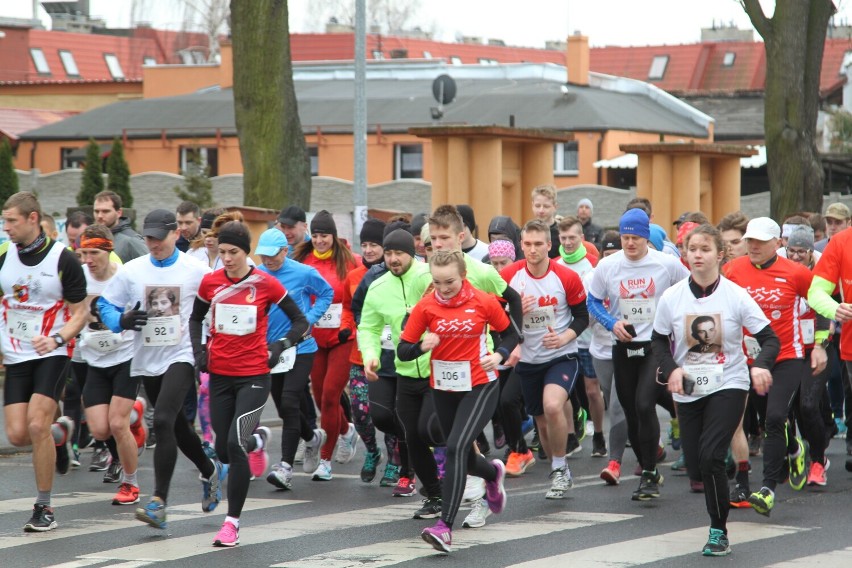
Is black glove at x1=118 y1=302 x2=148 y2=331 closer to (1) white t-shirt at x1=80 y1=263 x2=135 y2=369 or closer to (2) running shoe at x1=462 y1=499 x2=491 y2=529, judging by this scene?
(1) white t-shirt at x1=80 y1=263 x2=135 y2=369

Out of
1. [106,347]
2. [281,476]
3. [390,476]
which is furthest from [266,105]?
[106,347]

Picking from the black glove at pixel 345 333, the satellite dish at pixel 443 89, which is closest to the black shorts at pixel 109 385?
the black glove at pixel 345 333

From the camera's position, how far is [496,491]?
9195 millimetres

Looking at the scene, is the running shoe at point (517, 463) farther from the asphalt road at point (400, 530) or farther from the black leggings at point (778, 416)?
the black leggings at point (778, 416)

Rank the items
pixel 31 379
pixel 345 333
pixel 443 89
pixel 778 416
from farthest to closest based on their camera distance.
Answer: pixel 443 89 → pixel 345 333 → pixel 778 416 → pixel 31 379

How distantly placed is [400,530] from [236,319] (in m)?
1.70

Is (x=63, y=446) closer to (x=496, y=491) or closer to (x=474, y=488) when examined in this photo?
(x=474, y=488)

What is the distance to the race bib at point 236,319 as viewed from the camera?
29.5ft

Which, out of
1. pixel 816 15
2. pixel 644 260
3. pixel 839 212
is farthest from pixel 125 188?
pixel 644 260

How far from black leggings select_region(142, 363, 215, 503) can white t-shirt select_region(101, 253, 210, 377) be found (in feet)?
0.38

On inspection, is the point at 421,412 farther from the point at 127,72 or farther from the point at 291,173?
the point at 127,72

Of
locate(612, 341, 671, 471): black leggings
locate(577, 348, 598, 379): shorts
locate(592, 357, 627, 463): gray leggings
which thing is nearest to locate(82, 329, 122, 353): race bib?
locate(612, 341, 671, 471): black leggings

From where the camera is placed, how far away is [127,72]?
3162 inches

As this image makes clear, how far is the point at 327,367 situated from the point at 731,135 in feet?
162
